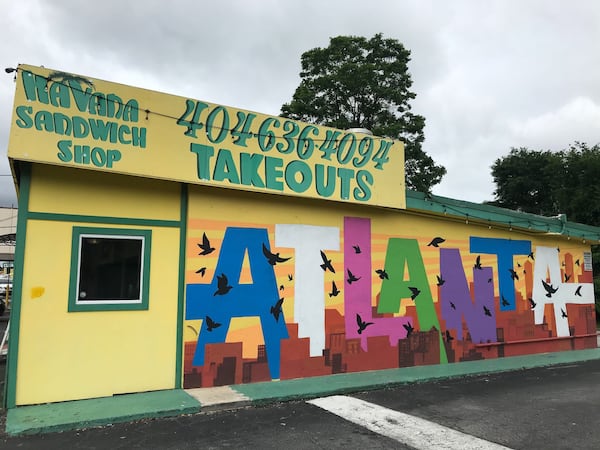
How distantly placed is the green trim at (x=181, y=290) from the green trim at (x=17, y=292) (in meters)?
2.06

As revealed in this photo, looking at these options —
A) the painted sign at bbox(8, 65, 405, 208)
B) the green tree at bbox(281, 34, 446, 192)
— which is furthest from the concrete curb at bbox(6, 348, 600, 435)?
the green tree at bbox(281, 34, 446, 192)

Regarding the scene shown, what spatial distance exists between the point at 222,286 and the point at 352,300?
8.31 ft

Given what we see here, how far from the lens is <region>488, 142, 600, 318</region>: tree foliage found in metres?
27.4

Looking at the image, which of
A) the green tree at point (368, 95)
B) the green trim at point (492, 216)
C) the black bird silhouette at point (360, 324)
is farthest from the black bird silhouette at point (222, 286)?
the green tree at point (368, 95)

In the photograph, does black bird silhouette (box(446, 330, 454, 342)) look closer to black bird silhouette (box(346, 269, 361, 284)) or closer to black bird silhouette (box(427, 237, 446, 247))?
black bird silhouette (box(427, 237, 446, 247))

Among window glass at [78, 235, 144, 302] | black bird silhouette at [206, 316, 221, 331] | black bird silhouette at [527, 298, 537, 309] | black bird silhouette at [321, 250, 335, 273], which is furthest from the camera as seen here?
black bird silhouette at [527, 298, 537, 309]

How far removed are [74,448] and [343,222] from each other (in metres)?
5.55

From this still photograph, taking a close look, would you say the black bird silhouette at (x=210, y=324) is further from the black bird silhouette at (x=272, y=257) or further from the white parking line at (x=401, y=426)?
the white parking line at (x=401, y=426)

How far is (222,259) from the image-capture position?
7.54 m

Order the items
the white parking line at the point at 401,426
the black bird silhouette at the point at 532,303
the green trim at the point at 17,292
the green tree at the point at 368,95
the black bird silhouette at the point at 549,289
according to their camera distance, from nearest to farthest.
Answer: the white parking line at the point at 401,426 < the green trim at the point at 17,292 < the black bird silhouette at the point at 532,303 < the black bird silhouette at the point at 549,289 < the green tree at the point at 368,95

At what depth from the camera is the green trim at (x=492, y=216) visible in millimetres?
9500

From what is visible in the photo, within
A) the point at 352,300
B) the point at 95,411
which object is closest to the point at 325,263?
the point at 352,300

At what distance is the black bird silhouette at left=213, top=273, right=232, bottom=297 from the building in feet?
0.05

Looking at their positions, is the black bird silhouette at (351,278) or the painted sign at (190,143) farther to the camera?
the black bird silhouette at (351,278)
